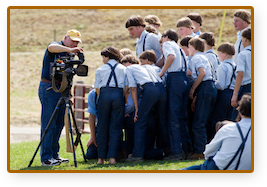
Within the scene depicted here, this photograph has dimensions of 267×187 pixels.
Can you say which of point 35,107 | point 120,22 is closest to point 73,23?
point 120,22

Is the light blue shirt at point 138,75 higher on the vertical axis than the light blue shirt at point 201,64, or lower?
lower

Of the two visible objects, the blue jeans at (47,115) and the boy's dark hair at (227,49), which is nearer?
the blue jeans at (47,115)

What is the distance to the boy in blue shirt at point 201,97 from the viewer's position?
5.58m

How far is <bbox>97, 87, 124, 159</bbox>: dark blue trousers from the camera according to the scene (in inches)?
208

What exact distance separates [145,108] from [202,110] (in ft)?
3.02

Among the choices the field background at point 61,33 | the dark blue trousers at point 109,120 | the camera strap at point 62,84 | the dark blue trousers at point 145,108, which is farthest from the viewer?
the field background at point 61,33

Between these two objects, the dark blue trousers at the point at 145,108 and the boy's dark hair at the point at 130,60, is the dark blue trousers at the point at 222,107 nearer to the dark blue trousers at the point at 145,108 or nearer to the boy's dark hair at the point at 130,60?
the dark blue trousers at the point at 145,108

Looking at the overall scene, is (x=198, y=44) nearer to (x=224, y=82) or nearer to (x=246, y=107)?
(x=224, y=82)

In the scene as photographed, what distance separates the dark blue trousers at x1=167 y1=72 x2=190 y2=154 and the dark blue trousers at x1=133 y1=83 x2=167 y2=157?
13 cm

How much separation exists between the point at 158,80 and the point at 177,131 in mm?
834

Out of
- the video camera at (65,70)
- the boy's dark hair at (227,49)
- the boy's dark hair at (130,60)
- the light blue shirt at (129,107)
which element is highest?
the boy's dark hair at (227,49)

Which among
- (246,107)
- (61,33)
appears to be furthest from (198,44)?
(61,33)

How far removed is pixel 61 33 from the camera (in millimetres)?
28297

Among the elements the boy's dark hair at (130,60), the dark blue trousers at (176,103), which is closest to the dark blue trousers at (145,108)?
the dark blue trousers at (176,103)
